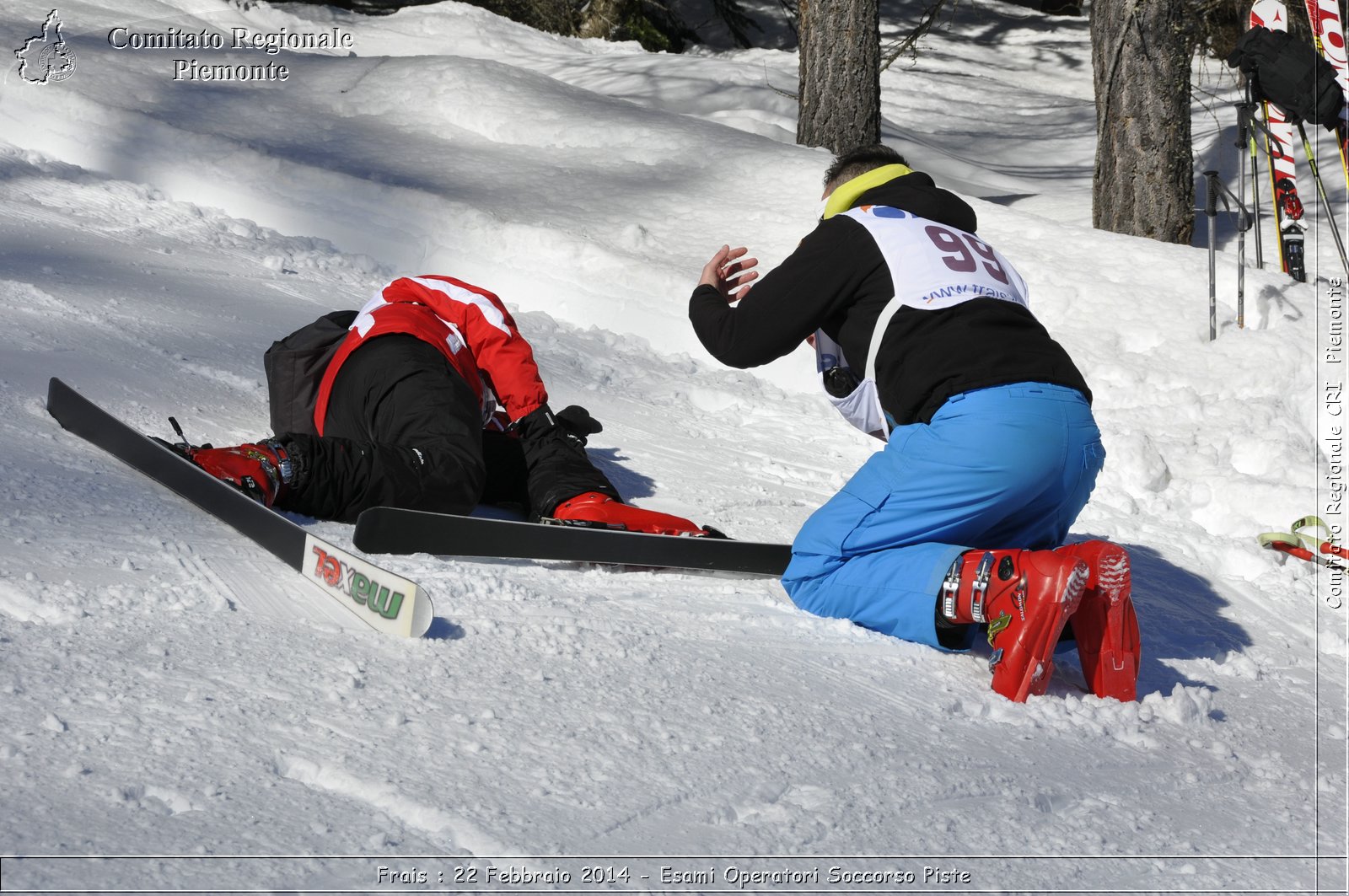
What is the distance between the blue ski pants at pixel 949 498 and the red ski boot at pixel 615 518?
0.56 m

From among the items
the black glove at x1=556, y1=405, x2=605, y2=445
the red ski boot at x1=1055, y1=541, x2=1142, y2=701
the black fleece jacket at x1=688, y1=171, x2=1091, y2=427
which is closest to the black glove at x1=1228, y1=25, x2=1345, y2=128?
the black fleece jacket at x1=688, y1=171, x2=1091, y2=427

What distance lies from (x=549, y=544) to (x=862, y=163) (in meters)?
1.24

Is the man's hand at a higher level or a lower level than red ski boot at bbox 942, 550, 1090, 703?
higher

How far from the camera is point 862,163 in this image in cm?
309

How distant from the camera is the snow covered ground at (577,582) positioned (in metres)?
1.73

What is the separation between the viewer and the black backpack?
11.8 feet

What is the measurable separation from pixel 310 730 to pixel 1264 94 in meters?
6.67

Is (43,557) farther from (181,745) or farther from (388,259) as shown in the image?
(388,259)

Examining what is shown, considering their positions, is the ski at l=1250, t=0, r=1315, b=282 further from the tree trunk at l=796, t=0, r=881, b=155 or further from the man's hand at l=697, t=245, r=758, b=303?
the man's hand at l=697, t=245, r=758, b=303

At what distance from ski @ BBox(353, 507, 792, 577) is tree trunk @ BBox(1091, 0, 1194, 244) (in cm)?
449

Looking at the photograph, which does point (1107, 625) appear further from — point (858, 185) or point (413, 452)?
point (413, 452)

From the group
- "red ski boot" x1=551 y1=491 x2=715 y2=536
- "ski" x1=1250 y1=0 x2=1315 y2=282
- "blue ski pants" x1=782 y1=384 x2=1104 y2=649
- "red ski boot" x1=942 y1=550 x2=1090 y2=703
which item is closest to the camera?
"red ski boot" x1=942 y1=550 x2=1090 y2=703

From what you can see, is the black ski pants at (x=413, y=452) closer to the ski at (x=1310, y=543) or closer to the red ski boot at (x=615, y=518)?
the red ski boot at (x=615, y=518)

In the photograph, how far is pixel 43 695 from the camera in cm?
187
